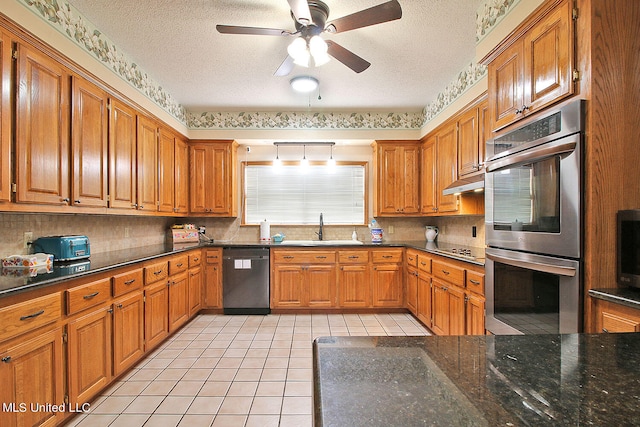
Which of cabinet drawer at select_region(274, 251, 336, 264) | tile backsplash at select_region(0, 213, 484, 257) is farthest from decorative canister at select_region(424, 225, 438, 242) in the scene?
cabinet drawer at select_region(274, 251, 336, 264)

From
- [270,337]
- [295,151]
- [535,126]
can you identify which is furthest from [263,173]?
[535,126]

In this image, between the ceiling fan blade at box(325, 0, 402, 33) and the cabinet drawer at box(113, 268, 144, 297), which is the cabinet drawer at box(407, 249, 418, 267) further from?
the cabinet drawer at box(113, 268, 144, 297)

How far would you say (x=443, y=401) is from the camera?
19.9 inches

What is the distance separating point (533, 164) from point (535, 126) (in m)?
0.20

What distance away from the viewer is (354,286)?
400cm

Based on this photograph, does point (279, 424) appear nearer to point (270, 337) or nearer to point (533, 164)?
point (270, 337)

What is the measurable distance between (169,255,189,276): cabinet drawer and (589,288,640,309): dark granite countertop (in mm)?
3218

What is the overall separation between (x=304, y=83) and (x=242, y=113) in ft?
4.54

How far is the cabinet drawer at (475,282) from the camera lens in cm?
236

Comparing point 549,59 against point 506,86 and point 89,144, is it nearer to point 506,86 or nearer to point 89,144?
point 506,86

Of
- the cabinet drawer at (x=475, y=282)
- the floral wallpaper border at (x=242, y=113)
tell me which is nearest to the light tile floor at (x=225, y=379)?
the cabinet drawer at (x=475, y=282)

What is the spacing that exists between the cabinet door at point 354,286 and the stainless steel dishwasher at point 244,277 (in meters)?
0.95

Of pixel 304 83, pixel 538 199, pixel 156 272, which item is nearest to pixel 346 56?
pixel 304 83

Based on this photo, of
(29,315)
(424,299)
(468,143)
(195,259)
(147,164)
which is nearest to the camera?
(29,315)
